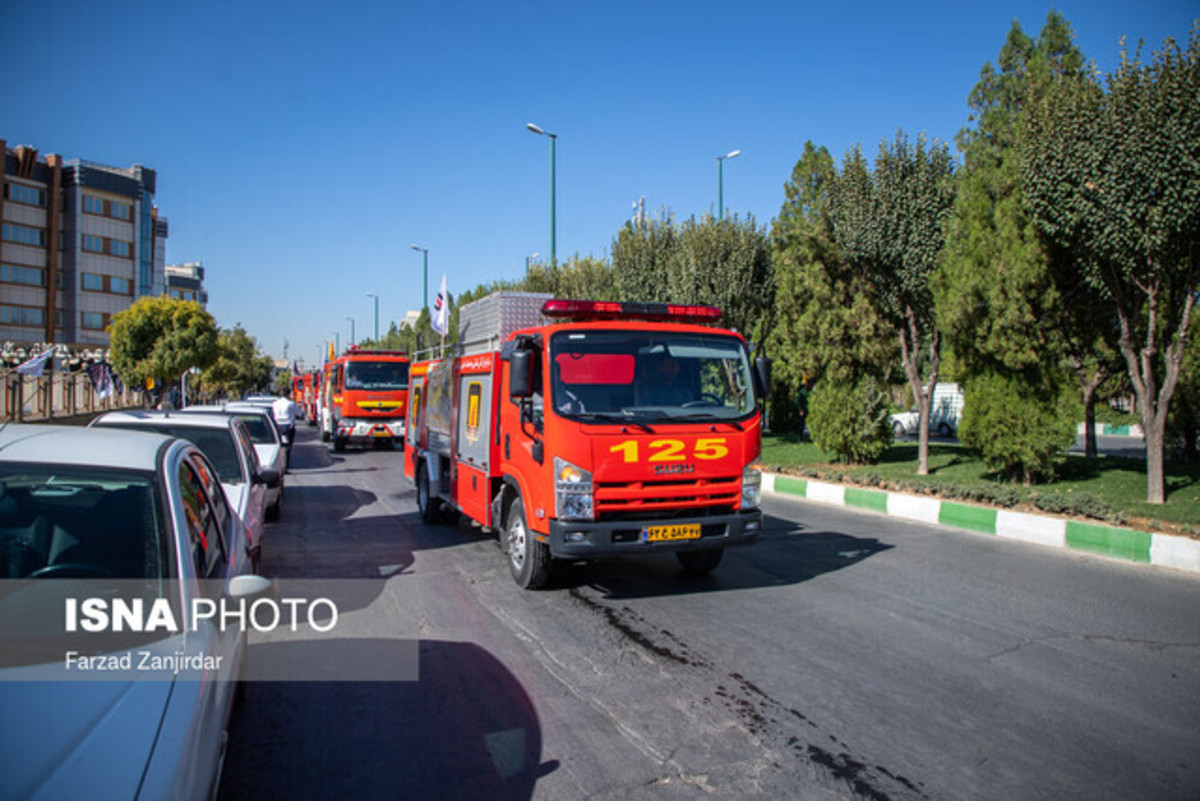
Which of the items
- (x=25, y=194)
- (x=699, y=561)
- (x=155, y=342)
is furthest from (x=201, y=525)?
(x=25, y=194)

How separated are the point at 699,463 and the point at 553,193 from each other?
70.1 feet

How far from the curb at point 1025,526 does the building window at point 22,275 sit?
6640 centimetres

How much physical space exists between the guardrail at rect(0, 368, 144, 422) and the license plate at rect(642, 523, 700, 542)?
19.9 m

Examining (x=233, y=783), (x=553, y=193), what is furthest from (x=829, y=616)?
(x=553, y=193)

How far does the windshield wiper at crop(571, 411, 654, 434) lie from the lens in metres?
6.34

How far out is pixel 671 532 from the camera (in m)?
6.41

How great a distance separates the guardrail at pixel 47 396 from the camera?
74.8 ft

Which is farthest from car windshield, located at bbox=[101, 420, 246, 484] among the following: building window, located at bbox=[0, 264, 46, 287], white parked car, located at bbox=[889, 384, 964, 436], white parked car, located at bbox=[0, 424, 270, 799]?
building window, located at bbox=[0, 264, 46, 287]

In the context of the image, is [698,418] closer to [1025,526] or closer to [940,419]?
A: [1025,526]

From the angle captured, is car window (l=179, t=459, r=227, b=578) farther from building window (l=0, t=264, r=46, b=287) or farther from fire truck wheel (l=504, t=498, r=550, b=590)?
building window (l=0, t=264, r=46, b=287)

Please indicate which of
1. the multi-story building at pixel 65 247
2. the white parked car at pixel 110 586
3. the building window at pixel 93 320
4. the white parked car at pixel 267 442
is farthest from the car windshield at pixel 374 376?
the building window at pixel 93 320

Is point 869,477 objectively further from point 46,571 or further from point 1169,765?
point 46,571

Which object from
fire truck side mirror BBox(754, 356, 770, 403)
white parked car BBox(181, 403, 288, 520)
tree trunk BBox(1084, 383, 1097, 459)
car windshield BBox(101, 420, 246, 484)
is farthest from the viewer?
tree trunk BBox(1084, 383, 1097, 459)

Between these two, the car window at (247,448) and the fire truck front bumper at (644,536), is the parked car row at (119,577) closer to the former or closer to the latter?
the fire truck front bumper at (644,536)
